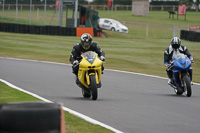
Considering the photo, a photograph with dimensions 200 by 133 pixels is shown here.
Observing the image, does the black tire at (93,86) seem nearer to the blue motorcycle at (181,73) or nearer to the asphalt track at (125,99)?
the asphalt track at (125,99)

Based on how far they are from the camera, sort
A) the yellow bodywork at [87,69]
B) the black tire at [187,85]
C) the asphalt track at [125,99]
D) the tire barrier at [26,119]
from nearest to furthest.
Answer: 1. the tire barrier at [26,119]
2. the asphalt track at [125,99]
3. the yellow bodywork at [87,69]
4. the black tire at [187,85]

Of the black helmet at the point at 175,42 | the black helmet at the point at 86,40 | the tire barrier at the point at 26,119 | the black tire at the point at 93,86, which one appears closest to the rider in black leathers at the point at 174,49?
the black helmet at the point at 175,42

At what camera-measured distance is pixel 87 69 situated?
10.5 m

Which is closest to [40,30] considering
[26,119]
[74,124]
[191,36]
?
[191,36]

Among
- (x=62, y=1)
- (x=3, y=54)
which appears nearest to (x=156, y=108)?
(x=3, y=54)

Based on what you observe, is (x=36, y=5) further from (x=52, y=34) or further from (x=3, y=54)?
Result: (x=3, y=54)

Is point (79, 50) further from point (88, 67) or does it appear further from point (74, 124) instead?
point (74, 124)

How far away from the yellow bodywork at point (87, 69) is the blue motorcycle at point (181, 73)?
2.29 m

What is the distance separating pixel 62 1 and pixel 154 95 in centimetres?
3381

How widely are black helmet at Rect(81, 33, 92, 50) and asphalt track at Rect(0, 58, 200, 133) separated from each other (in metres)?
1.22

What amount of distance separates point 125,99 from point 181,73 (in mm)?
1929

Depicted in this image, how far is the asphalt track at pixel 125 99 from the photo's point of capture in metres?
7.72

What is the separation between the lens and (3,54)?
966 inches

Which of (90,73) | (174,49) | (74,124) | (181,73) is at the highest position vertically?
(174,49)
